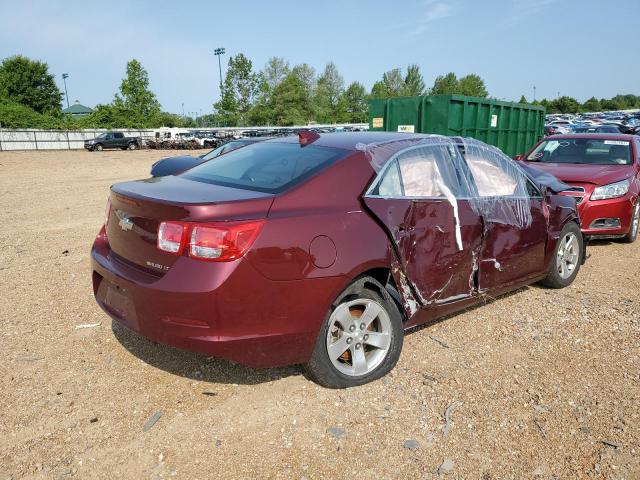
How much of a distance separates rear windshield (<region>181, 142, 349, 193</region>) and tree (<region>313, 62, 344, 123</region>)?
292 ft

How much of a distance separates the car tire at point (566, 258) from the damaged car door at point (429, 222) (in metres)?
1.56

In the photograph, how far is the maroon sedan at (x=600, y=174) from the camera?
674cm

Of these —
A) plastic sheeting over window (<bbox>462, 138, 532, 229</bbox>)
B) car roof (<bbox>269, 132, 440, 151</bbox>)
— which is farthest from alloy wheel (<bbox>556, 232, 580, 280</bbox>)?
car roof (<bbox>269, 132, 440, 151</bbox>)

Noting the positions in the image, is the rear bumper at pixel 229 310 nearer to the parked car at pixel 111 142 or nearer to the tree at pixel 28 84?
the parked car at pixel 111 142

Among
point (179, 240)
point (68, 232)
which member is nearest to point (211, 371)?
point (179, 240)

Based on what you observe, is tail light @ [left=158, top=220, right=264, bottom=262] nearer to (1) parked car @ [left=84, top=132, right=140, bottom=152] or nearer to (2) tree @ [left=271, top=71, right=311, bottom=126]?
(1) parked car @ [left=84, top=132, right=140, bottom=152]

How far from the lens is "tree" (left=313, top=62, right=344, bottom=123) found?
93438 millimetres

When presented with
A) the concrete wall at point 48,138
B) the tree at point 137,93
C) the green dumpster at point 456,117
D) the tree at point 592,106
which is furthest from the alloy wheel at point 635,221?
the tree at point 592,106

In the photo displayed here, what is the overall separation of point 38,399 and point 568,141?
7.87 m

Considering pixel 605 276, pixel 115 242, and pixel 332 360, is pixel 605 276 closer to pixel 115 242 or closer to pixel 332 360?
pixel 332 360

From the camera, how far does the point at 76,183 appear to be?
642 inches

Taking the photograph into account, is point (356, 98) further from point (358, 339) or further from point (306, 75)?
point (358, 339)

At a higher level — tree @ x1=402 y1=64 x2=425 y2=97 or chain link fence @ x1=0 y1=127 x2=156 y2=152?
tree @ x1=402 y1=64 x2=425 y2=97

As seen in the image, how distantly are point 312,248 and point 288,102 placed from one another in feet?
279
